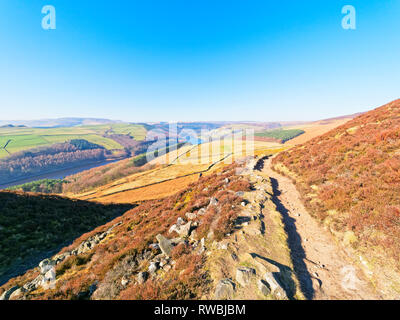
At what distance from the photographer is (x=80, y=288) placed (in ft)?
22.2

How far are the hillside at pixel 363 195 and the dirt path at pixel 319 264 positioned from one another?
0.55 metres

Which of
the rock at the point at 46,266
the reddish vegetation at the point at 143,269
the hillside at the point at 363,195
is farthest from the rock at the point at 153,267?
the hillside at the point at 363,195

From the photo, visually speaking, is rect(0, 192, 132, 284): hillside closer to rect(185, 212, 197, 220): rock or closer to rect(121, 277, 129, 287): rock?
rect(121, 277, 129, 287): rock

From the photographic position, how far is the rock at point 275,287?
194 inches

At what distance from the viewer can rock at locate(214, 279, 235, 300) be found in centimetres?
509

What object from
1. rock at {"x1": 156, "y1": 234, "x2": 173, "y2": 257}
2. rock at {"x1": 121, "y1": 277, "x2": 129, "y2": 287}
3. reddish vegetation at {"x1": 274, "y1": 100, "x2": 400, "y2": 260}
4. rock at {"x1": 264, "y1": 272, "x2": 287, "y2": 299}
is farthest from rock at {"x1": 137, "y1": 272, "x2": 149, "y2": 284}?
reddish vegetation at {"x1": 274, "y1": 100, "x2": 400, "y2": 260}

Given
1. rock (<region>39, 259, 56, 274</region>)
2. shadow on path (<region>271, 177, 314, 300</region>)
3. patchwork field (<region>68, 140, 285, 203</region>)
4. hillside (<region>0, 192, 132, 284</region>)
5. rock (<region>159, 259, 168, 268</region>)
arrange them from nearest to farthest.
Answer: shadow on path (<region>271, 177, 314, 300</region>) < rock (<region>159, 259, 168, 268</region>) < rock (<region>39, 259, 56, 274</region>) < hillside (<region>0, 192, 132, 284</region>) < patchwork field (<region>68, 140, 285, 203</region>)

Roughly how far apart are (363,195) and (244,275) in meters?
9.66

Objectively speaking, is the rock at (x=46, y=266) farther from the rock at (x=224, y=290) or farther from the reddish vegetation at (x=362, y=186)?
the reddish vegetation at (x=362, y=186)

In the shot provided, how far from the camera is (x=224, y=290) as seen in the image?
5.16 m

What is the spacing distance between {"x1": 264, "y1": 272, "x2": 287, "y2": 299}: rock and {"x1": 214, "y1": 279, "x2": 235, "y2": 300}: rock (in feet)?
4.27
